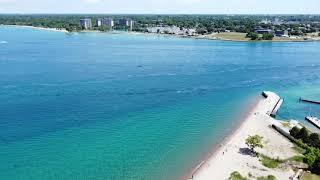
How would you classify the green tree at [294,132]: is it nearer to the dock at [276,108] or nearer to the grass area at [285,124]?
the grass area at [285,124]

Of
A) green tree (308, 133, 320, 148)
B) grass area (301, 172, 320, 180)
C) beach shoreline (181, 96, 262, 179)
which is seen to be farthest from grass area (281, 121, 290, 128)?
grass area (301, 172, 320, 180)

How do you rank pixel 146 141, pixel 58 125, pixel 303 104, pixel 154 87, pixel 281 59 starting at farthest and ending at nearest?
pixel 281 59
pixel 154 87
pixel 303 104
pixel 58 125
pixel 146 141

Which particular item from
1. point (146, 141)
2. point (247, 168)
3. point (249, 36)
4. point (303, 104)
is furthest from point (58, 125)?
point (249, 36)

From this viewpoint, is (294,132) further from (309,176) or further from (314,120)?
(309,176)

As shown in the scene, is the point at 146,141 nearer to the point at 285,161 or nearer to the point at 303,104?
the point at 285,161

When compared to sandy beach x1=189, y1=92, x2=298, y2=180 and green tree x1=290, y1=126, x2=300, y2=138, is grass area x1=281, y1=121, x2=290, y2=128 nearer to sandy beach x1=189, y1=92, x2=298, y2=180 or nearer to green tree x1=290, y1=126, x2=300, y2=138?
sandy beach x1=189, y1=92, x2=298, y2=180

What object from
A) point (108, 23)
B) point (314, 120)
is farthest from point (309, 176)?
point (108, 23)
